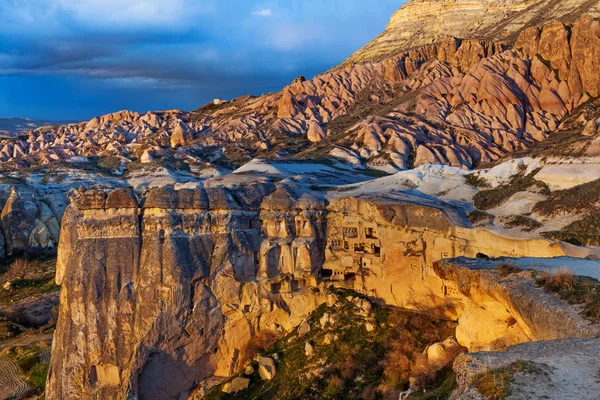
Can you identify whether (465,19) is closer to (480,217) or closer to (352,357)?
(480,217)

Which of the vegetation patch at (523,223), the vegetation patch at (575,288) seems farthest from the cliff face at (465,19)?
the vegetation patch at (575,288)

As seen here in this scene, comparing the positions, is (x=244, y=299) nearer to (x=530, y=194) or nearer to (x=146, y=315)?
(x=146, y=315)

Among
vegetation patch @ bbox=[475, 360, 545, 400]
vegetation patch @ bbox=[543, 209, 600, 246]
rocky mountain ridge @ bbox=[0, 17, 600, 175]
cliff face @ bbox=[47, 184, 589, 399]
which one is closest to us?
vegetation patch @ bbox=[475, 360, 545, 400]

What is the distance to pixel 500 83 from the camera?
5462cm

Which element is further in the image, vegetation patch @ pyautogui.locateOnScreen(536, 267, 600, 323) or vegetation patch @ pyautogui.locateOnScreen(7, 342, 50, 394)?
vegetation patch @ pyautogui.locateOnScreen(7, 342, 50, 394)

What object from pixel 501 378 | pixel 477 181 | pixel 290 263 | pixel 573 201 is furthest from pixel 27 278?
pixel 501 378

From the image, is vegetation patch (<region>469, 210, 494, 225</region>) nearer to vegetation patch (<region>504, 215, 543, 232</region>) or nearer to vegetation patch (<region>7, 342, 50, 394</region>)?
vegetation patch (<region>504, 215, 543, 232</region>)

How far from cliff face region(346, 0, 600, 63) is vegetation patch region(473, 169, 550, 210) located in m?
51.4

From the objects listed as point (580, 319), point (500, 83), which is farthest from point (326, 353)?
point (500, 83)

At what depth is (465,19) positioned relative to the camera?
284ft

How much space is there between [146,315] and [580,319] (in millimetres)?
14827

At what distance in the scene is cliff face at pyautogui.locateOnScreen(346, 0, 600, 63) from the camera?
6825cm

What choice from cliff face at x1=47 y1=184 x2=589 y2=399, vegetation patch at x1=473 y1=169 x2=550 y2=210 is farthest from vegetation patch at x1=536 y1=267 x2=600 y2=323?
vegetation patch at x1=473 y1=169 x2=550 y2=210

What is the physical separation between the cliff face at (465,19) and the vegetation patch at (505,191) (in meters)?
51.4
